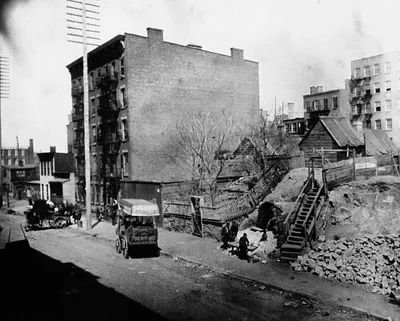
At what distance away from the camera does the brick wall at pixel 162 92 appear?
35875mm

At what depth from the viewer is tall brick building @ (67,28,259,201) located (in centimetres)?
3597

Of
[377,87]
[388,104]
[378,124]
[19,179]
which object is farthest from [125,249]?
[377,87]

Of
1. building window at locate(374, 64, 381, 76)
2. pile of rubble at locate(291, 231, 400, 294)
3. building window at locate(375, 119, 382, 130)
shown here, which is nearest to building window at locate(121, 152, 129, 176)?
pile of rubble at locate(291, 231, 400, 294)

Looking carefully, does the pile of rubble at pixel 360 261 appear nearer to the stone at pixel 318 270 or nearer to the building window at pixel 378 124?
the stone at pixel 318 270

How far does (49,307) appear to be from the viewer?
12336mm

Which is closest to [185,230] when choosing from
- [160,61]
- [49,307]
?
[49,307]

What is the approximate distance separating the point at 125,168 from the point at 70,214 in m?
7.38

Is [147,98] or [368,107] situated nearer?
[147,98]

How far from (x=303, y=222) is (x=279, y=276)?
3.72 meters

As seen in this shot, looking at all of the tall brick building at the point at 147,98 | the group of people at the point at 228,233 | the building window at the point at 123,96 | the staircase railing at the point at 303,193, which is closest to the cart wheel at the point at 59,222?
the tall brick building at the point at 147,98

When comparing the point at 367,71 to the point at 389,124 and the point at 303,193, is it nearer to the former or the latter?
the point at 389,124

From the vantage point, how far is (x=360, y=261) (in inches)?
574

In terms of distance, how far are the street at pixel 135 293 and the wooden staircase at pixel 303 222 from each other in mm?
Answer: 3216

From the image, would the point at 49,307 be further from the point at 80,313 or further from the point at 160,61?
the point at 160,61
